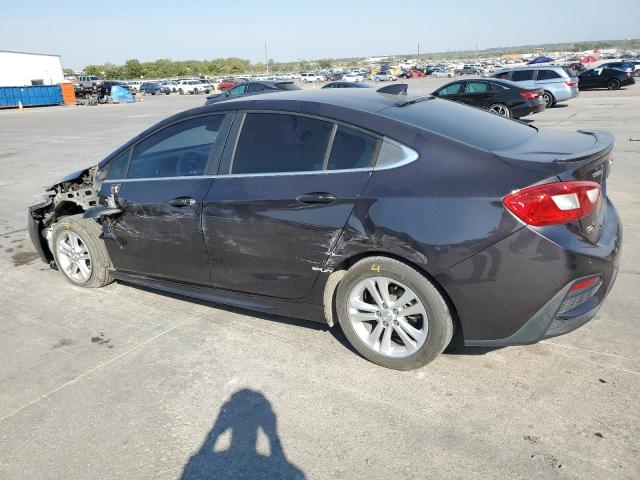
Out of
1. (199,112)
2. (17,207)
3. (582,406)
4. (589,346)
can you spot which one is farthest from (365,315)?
(17,207)

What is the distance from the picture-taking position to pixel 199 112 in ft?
12.6

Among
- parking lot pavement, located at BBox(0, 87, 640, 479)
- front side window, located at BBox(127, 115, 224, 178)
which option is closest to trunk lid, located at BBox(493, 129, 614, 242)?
parking lot pavement, located at BBox(0, 87, 640, 479)

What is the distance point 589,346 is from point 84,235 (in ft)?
13.1

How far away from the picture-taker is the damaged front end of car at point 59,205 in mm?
4828

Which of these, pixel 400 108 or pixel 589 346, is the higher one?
pixel 400 108

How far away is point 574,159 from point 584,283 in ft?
2.19

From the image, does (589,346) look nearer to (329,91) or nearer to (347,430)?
(347,430)

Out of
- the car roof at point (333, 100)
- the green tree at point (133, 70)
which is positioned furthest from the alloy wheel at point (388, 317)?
the green tree at point (133, 70)

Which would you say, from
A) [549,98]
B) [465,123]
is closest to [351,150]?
[465,123]

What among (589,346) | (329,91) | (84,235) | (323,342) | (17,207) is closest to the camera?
(589,346)

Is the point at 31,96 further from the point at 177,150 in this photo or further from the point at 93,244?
the point at 177,150

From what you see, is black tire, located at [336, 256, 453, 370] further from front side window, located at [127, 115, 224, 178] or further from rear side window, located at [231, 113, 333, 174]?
front side window, located at [127, 115, 224, 178]

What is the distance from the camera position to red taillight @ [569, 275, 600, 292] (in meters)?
2.73

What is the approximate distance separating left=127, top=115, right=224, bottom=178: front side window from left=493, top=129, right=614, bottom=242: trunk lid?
79.5 inches
